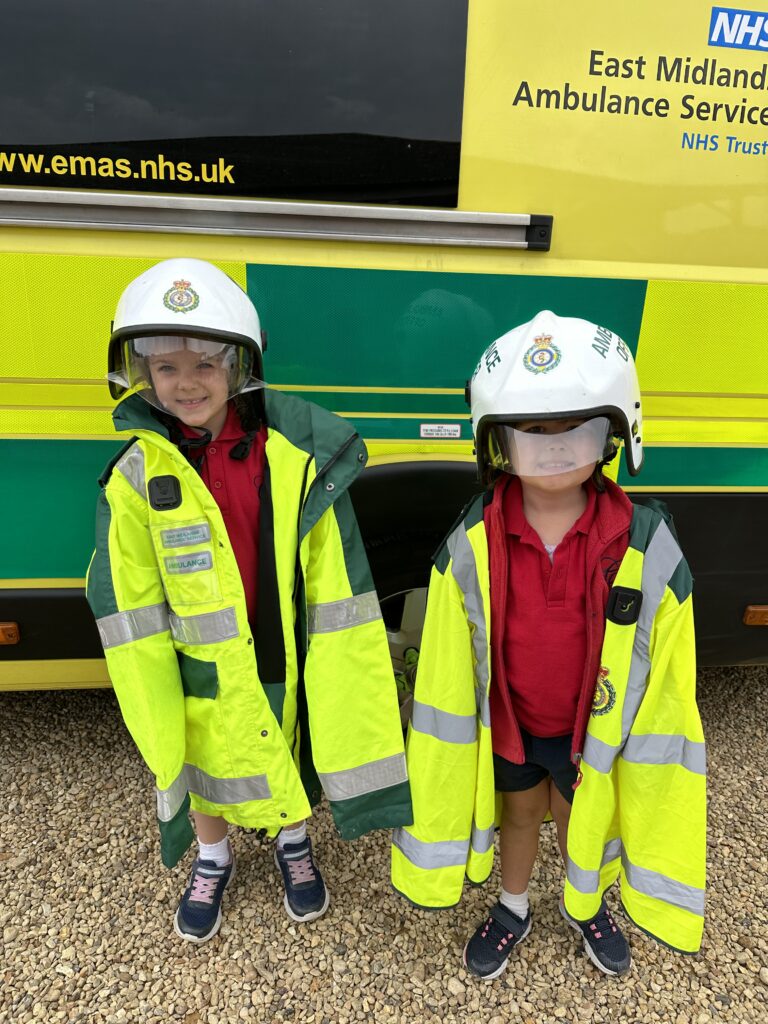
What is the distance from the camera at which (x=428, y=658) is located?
1.67 m

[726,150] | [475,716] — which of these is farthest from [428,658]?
[726,150]

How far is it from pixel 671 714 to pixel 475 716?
1.41 feet

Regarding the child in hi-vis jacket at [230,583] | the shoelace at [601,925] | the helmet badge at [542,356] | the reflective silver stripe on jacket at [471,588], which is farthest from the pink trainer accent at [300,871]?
the helmet badge at [542,356]

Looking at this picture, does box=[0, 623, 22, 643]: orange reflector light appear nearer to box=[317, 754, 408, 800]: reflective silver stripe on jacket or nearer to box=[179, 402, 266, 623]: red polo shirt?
box=[179, 402, 266, 623]: red polo shirt

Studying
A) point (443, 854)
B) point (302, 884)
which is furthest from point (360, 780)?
point (302, 884)

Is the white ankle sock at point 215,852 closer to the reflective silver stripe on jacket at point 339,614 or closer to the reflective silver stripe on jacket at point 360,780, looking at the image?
the reflective silver stripe on jacket at point 360,780

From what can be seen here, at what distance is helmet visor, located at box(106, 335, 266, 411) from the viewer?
1.55 metres

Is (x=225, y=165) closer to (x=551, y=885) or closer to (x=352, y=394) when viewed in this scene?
(x=352, y=394)

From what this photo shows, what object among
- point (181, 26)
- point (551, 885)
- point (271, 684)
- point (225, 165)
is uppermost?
point (181, 26)

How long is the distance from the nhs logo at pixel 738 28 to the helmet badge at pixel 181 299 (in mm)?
1564

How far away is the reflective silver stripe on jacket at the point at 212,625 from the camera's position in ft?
5.49

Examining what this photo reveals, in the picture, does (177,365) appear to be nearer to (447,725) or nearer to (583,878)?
(447,725)

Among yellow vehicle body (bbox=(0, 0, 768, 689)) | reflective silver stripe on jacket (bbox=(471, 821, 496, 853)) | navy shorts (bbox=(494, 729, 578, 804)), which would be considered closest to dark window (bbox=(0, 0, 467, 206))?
yellow vehicle body (bbox=(0, 0, 768, 689))

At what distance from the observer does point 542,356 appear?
1401 mm
